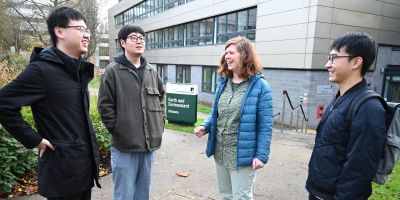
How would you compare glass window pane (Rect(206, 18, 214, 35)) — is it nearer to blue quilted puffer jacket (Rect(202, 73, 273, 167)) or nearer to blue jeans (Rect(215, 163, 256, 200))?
blue quilted puffer jacket (Rect(202, 73, 273, 167))

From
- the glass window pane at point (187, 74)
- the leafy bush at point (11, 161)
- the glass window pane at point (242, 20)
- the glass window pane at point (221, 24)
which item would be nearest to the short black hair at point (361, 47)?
the leafy bush at point (11, 161)

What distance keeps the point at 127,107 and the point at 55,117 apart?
3.00ft

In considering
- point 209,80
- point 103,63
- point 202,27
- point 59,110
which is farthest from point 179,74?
point 103,63

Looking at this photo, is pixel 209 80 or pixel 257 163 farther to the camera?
pixel 209 80

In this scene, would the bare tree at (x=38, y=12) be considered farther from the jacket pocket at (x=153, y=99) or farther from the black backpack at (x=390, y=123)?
the black backpack at (x=390, y=123)

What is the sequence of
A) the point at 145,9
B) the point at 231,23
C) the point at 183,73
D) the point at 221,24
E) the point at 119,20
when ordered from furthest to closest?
the point at 119,20, the point at 145,9, the point at 183,73, the point at 221,24, the point at 231,23

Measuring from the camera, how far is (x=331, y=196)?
2.29 meters

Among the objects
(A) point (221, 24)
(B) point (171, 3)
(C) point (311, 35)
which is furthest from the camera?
(B) point (171, 3)

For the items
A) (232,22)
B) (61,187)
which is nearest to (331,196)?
(61,187)

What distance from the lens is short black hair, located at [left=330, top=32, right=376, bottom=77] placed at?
87.0 inches

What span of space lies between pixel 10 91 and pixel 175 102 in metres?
7.40

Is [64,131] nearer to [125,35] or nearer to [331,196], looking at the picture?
[125,35]

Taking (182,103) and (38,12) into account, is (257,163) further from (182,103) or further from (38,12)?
(38,12)

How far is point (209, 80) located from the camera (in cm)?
2270
